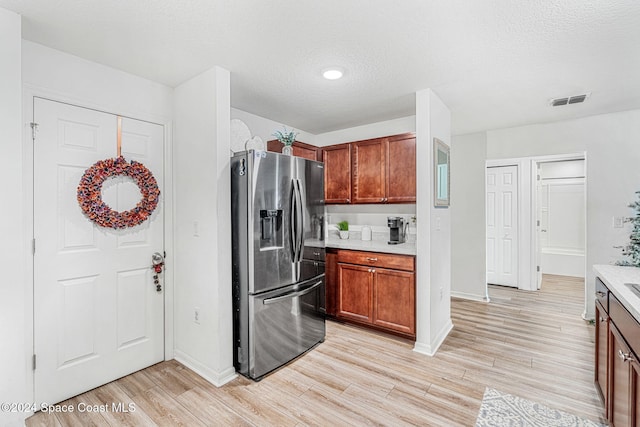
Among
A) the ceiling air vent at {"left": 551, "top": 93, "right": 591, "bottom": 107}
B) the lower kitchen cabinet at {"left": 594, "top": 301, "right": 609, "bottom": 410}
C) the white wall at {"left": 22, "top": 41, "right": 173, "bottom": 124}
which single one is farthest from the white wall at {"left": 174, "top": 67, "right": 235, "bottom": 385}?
the ceiling air vent at {"left": 551, "top": 93, "right": 591, "bottom": 107}

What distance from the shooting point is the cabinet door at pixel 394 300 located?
3.06m

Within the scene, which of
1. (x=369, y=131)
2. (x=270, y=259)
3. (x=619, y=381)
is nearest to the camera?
(x=619, y=381)

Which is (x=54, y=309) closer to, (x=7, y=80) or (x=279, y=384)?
(x=7, y=80)

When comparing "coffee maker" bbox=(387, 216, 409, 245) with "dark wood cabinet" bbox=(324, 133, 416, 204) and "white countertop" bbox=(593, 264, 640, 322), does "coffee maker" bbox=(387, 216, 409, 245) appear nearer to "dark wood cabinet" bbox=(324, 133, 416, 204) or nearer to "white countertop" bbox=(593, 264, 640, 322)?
"dark wood cabinet" bbox=(324, 133, 416, 204)

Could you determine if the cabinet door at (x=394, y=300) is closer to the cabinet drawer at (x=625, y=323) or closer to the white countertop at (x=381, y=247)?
the white countertop at (x=381, y=247)

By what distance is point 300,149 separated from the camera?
12.6 ft

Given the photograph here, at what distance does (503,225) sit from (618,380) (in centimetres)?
394

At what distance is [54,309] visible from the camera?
214cm

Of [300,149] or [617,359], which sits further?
[300,149]

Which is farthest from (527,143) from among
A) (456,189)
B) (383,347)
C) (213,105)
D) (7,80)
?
(7,80)

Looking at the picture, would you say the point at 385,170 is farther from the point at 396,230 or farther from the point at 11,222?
the point at 11,222

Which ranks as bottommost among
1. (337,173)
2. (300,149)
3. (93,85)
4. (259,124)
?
(337,173)

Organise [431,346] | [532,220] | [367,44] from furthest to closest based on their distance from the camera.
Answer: [532,220], [431,346], [367,44]

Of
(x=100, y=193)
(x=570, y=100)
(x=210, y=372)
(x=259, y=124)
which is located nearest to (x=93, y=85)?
(x=100, y=193)
